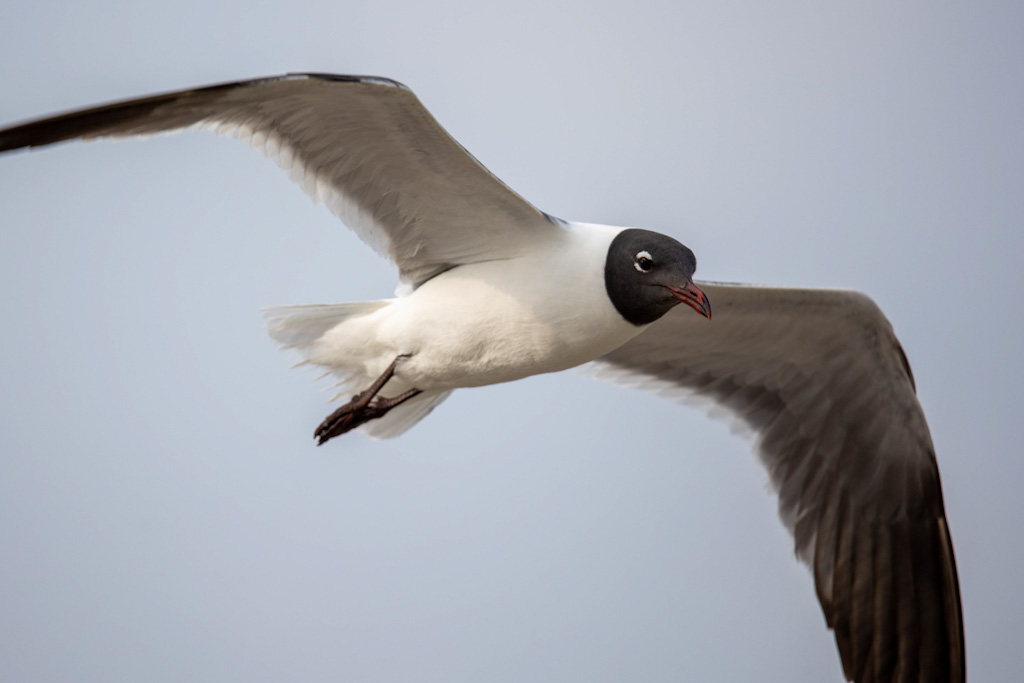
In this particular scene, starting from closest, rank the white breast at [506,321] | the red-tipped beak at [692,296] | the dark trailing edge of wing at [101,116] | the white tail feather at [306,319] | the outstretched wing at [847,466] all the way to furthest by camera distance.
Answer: the dark trailing edge of wing at [101,116] → the red-tipped beak at [692,296] → the white breast at [506,321] → the white tail feather at [306,319] → the outstretched wing at [847,466]

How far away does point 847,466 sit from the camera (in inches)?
207

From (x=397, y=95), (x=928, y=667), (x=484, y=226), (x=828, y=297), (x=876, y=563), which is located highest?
(x=397, y=95)

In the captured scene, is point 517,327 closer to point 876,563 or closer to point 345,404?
point 345,404

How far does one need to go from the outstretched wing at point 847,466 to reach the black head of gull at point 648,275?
1.09m

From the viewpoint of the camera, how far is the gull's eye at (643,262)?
3877mm

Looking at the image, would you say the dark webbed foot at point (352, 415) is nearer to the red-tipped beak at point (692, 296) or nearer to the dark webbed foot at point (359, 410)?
the dark webbed foot at point (359, 410)

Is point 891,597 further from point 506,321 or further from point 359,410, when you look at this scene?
point 359,410

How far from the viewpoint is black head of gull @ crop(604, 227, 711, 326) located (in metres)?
3.84

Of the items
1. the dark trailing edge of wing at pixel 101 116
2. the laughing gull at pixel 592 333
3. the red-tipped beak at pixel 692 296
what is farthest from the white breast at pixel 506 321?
the dark trailing edge of wing at pixel 101 116

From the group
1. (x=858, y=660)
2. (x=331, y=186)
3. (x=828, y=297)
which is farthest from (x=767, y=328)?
(x=331, y=186)

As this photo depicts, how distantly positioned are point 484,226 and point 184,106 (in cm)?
117

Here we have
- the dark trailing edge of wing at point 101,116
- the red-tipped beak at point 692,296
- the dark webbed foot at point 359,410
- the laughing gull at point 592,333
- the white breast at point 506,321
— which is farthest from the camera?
the dark webbed foot at point 359,410

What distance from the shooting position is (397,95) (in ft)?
11.9

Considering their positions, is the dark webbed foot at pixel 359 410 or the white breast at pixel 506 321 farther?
the dark webbed foot at pixel 359 410
